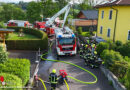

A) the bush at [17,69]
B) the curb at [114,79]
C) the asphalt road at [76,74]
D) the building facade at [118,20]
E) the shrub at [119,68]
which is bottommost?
the asphalt road at [76,74]

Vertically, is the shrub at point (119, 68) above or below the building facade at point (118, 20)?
below

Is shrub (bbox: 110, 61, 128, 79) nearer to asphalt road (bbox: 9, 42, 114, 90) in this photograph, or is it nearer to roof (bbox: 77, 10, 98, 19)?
asphalt road (bbox: 9, 42, 114, 90)

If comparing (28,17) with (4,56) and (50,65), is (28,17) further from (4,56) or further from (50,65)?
(4,56)

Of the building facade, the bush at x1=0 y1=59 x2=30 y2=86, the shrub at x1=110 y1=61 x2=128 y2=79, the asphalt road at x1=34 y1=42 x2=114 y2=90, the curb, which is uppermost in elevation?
the building facade

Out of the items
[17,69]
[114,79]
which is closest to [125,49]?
[114,79]

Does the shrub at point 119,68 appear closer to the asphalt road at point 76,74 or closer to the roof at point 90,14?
the asphalt road at point 76,74

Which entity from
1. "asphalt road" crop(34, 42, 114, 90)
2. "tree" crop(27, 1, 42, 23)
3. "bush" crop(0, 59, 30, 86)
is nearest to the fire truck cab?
"asphalt road" crop(34, 42, 114, 90)

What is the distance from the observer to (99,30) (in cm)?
2439

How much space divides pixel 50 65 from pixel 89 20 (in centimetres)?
2202

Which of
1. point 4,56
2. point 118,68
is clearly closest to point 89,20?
point 118,68

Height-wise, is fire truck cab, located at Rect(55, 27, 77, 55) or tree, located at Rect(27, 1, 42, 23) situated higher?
tree, located at Rect(27, 1, 42, 23)

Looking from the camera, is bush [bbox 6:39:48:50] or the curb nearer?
the curb

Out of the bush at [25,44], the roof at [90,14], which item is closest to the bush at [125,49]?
the bush at [25,44]

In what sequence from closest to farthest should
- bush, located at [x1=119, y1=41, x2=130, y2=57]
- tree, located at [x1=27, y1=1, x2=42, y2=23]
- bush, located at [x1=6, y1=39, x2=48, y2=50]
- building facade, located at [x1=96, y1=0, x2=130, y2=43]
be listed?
1. bush, located at [x1=119, y1=41, x2=130, y2=57]
2. building facade, located at [x1=96, y1=0, x2=130, y2=43]
3. bush, located at [x1=6, y1=39, x2=48, y2=50]
4. tree, located at [x1=27, y1=1, x2=42, y2=23]
